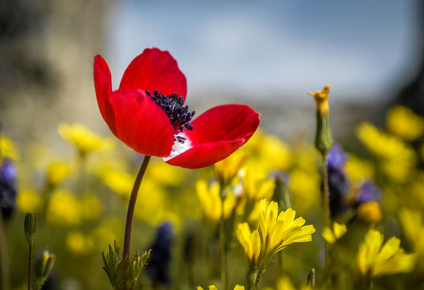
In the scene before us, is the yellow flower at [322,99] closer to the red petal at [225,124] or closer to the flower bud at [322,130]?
the flower bud at [322,130]

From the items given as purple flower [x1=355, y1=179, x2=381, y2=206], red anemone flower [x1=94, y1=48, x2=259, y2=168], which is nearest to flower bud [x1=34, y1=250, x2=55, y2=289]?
red anemone flower [x1=94, y1=48, x2=259, y2=168]

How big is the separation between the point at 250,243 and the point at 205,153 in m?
0.17

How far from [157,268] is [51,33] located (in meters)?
3.54

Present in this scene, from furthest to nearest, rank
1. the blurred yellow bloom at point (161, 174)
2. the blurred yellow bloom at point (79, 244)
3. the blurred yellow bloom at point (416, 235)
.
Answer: the blurred yellow bloom at point (161, 174)
the blurred yellow bloom at point (79, 244)
the blurred yellow bloom at point (416, 235)

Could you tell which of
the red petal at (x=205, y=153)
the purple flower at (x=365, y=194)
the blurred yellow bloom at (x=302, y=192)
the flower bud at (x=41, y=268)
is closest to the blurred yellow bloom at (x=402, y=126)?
the blurred yellow bloom at (x=302, y=192)

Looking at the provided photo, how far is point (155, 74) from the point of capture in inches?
32.7

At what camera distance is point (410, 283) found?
579 mm

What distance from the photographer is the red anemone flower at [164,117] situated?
1.91ft

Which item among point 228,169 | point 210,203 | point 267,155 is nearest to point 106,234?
point 267,155

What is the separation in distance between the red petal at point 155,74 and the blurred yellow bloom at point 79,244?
89 cm

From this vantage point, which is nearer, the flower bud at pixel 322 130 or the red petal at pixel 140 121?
the red petal at pixel 140 121

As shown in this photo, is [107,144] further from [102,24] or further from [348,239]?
[102,24]

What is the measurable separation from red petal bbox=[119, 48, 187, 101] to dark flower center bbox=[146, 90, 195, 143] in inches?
1.4

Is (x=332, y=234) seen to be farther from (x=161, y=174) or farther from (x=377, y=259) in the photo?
(x=161, y=174)
